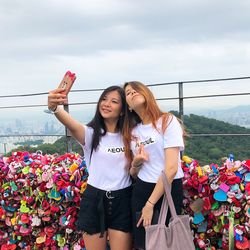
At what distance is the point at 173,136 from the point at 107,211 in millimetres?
630

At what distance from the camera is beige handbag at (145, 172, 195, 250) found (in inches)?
78.4

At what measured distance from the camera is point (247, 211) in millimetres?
2324

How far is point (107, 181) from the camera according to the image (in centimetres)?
232

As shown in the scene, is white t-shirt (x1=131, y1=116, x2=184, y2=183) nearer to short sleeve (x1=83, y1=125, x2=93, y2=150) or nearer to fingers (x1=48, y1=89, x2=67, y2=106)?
short sleeve (x1=83, y1=125, x2=93, y2=150)

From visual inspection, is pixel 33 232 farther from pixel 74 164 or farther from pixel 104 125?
pixel 104 125

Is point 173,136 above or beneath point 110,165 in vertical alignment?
above

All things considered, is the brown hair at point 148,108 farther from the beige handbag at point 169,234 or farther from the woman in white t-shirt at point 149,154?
the beige handbag at point 169,234

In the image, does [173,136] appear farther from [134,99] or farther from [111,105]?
[111,105]

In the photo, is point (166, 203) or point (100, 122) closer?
point (166, 203)

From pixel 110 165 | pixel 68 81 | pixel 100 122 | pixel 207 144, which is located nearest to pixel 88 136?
pixel 100 122

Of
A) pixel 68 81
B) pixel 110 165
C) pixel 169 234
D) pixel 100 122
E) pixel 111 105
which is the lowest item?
pixel 169 234

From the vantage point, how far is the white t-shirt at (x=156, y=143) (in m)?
2.06

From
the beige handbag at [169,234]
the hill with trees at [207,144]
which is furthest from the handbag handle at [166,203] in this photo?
the hill with trees at [207,144]

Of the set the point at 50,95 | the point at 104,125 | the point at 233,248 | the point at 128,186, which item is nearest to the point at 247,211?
the point at 233,248
